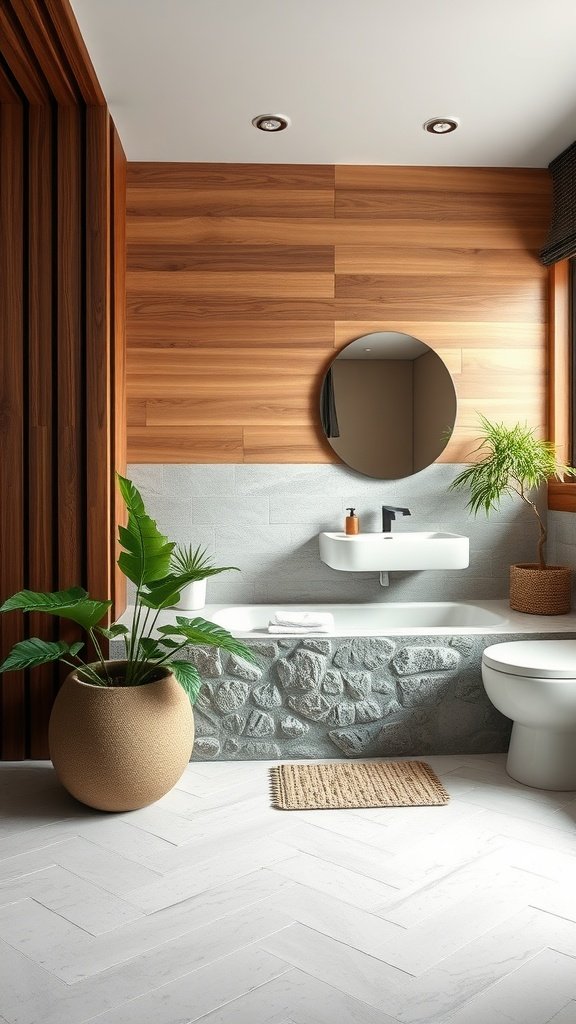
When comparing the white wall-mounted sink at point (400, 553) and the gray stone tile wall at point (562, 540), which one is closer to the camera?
the white wall-mounted sink at point (400, 553)

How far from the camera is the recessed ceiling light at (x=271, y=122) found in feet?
10.9

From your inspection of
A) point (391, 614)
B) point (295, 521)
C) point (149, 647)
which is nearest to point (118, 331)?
point (295, 521)

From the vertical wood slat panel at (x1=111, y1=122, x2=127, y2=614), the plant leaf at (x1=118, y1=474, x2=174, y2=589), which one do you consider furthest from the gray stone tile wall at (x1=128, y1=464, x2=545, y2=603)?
the plant leaf at (x1=118, y1=474, x2=174, y2=589)

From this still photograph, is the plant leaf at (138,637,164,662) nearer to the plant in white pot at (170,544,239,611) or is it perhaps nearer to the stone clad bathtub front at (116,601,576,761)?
the stone clad bathtub front at (116,601,576,761)

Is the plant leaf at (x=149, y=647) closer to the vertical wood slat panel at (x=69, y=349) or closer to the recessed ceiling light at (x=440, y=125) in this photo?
the vertical wood slat panel at (x=69, y=349)

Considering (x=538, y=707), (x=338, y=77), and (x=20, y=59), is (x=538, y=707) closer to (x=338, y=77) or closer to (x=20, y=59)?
(x=338, y=77)

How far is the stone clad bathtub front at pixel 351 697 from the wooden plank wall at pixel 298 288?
108 centimetres

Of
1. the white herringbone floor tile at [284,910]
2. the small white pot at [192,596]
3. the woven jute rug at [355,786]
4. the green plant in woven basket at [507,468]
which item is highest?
the green plant in woven basket at [507,468]

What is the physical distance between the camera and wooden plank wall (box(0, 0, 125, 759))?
311cm

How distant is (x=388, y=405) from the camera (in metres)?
3.91

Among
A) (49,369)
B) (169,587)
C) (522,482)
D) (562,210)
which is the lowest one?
(169,587)

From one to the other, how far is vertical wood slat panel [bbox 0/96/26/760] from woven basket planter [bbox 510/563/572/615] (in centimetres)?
214

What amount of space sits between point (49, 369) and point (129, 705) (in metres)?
1.35

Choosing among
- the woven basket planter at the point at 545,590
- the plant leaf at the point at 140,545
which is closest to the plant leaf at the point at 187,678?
the plant leaf at the point at 140,545
